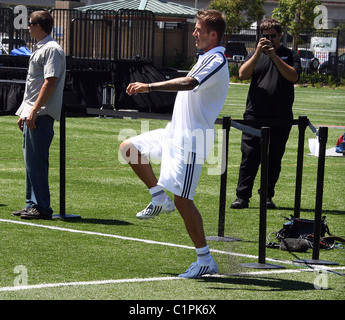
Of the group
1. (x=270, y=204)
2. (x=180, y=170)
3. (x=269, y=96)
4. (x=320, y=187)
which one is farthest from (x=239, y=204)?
(x=180, y=170)

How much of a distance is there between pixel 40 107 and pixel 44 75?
0.33m

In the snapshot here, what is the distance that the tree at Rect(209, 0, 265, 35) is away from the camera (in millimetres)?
63500

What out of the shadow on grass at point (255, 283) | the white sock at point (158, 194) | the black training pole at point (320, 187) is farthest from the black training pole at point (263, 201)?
the white sock at point (158, 194)

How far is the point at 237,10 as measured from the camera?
65.3m

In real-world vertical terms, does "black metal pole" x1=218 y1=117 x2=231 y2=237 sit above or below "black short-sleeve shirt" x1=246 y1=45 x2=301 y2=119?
below

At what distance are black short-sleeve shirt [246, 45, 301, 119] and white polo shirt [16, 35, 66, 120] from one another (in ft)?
8.06

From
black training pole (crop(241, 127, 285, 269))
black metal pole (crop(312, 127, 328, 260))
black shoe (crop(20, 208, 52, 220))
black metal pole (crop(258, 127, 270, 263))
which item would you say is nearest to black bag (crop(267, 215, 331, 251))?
black metal pole (crop(312, 127, 328, 260))

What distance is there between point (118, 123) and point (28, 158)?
12.3 m

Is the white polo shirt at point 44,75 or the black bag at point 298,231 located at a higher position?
the white polo shirt at point 44,75

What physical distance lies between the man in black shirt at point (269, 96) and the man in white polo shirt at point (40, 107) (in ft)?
7.79

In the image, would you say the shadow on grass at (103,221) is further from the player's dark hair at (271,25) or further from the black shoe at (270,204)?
the player's dark hair at (271,25)

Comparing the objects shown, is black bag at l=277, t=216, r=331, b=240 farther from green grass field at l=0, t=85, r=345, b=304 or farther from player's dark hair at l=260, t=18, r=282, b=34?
player's dark hair at l=260, t=18, r=282, b=34

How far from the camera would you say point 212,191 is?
39.5 feet

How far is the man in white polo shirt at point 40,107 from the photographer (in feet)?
30.1
